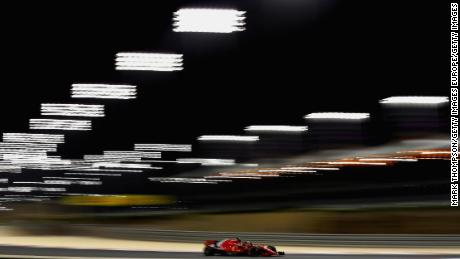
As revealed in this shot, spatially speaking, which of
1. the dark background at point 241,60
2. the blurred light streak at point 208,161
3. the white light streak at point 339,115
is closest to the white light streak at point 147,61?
the dark background at point 241,60

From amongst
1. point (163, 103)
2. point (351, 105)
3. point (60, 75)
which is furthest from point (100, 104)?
point (351, 105)

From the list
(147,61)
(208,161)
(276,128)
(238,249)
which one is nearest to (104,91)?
(147,61)

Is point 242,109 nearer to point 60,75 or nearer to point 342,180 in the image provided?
point 60,75

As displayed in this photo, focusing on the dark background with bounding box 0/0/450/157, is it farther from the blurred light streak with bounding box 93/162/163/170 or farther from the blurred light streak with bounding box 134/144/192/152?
the blurred light streak with bounding box 93/162/163/170

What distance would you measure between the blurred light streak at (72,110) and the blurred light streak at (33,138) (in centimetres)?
475

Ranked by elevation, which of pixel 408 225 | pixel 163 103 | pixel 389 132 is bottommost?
pixel 408 225

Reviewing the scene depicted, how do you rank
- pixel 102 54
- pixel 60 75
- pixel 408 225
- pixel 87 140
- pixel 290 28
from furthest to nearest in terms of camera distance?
pixel 87 140 < pixel 408 225 < pixel 60 75 < pixel 102 54 < pixel 290 28

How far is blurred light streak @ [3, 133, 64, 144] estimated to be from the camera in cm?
2852

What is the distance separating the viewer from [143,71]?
727 inches

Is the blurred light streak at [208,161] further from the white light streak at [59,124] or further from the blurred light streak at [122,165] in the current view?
the white light streak at [59,124]

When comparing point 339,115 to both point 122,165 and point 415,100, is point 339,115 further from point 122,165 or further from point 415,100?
point 122,165

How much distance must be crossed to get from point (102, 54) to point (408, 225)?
13.9m

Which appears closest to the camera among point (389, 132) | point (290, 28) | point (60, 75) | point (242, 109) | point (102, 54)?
point (290, 28)

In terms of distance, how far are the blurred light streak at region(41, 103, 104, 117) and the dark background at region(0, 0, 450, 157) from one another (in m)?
0.35
